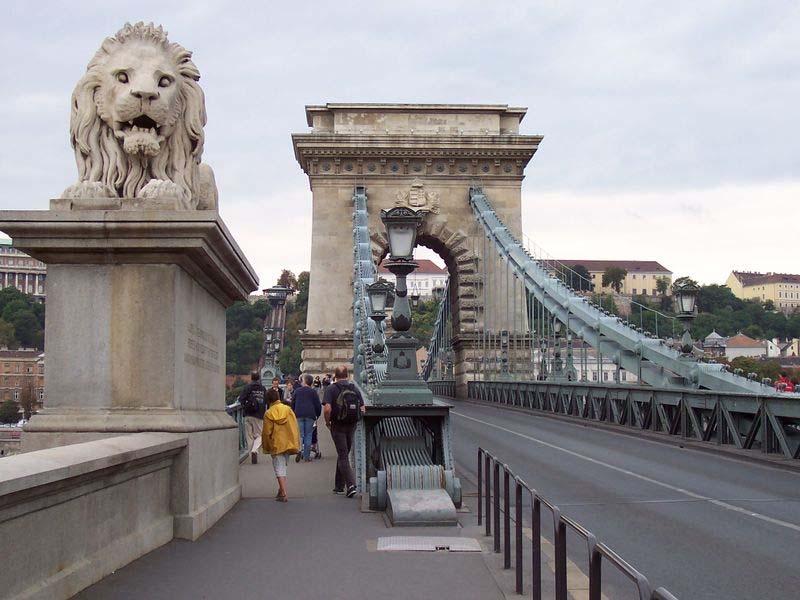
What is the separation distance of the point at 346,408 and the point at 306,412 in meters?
4.78

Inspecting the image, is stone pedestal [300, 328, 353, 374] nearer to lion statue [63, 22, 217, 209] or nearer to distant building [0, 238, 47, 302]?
lion statue [63, 22, 217, 209]

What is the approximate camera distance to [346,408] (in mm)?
12781

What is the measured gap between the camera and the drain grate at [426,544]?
27.7ft

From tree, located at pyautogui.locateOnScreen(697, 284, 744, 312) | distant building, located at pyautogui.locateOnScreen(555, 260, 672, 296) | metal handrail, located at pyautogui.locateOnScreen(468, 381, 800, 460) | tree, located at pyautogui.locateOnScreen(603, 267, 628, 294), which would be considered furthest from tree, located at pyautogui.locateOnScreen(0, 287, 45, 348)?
distant building, located at pyautogui.locateOnScreen(555, 260, 672, 296)

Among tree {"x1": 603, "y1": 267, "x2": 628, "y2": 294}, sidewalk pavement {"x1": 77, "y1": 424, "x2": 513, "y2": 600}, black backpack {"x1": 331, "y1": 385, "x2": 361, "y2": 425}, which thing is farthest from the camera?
tree {"x1": 603, "y1": 267, "x2": 628, "y2": 294}

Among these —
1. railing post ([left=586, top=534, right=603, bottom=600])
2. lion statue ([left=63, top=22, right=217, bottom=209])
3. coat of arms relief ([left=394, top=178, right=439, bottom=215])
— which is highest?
coat of arms relief ([left=394, top=178, right=439, bottom=215])

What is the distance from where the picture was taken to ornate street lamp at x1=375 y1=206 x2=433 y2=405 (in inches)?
472

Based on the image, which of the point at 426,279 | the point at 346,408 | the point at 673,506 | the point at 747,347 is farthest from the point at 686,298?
the point at 426,279

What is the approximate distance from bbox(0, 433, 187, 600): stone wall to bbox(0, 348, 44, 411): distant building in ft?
164

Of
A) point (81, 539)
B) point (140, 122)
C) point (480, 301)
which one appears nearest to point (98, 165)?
point (140, 122)

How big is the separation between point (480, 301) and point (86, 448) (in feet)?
142

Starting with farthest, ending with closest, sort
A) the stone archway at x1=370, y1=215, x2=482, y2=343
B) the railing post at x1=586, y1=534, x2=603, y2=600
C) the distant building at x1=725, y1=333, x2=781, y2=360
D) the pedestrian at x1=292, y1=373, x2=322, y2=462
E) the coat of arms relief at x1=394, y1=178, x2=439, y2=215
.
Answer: the distant building at x1=725, y1=333, x2=781, y2=360 → the stone archway at x1=370, y1=215, x2=482, y2=343 → the coat of arms relief at x1=394, y1=178, x2=439, y2=215 → the pedestrian at x1=292, y1=373, x2=322, y2=462 → the railing post at x1=586, y1=534, x2=603, y2=600

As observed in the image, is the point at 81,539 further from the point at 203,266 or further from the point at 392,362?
the point at 392,362

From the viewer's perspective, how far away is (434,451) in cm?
1205
